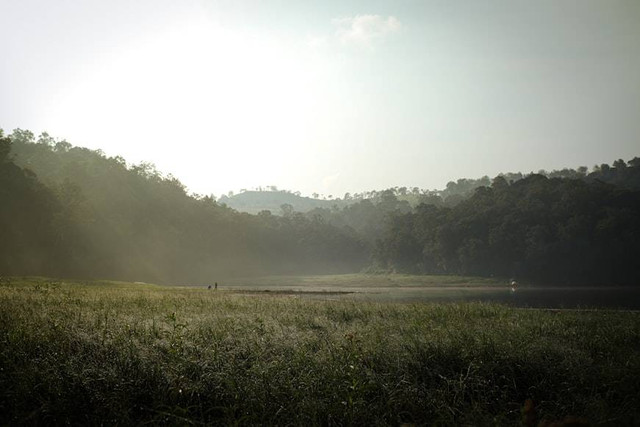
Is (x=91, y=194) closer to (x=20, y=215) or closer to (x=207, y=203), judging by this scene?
(x=20, y=215)

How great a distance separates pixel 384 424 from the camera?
21.7 ft

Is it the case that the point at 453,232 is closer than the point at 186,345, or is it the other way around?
the point at 186,345

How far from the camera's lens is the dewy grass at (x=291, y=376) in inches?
282

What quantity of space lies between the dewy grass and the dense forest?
6078 centimetres

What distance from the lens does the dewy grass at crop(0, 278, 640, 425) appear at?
7.15 m

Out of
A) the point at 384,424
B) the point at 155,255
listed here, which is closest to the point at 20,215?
the point at 155,255

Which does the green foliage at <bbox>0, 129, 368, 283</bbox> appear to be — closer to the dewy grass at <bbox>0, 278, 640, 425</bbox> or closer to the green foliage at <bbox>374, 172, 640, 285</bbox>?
the green foliage at <bbox>374, 172, 640, 285</bbox>

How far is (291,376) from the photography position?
873 centimetres

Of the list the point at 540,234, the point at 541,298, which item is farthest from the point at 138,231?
the point at 540,234

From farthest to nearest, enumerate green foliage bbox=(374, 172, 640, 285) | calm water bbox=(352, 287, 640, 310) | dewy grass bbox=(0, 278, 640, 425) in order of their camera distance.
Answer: green foliage bbox=(374, 172, 640, 285), calm water bbox=(352, 287, 640, 310), dewy grass bbox=(0, 278, 640, 425)

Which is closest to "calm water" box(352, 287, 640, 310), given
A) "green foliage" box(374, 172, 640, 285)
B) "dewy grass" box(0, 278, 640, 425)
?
"dewy grass" box(0, 278, 640, 425)

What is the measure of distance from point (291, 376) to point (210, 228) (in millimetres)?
131321

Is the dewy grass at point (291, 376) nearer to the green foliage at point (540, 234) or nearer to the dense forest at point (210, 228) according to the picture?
the dense forest at point (210, 228)

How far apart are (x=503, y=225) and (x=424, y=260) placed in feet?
83.4
